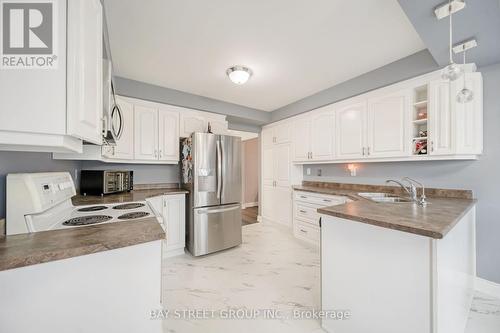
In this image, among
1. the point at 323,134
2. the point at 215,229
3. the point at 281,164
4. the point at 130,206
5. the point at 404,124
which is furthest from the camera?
the point at 281,164

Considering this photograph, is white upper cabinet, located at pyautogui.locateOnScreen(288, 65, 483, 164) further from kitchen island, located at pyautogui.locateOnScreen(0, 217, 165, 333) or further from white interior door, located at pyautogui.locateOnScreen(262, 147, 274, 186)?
kitchen island, located at pyautogui.locateOnScreen(0, 217, 165, 333)

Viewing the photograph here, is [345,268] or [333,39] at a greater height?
[333,39]

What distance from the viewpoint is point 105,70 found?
4.76 ft

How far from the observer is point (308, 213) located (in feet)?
10.3

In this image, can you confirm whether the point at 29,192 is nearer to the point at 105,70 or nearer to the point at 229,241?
the point at 105,70

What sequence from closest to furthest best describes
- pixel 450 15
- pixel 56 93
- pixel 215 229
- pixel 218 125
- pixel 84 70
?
pixel 56 93 → pixel 84 70 → pixel 450 15 → pixel 215 229 → pixel 218 125

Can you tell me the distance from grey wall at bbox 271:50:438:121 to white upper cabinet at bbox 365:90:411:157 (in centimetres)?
19

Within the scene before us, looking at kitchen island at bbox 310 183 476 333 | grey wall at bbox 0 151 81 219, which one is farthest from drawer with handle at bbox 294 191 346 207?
grey wall at bbox 0 151 81 219

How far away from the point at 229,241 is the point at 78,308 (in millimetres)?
2270

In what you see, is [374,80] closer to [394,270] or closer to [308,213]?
[308,213]

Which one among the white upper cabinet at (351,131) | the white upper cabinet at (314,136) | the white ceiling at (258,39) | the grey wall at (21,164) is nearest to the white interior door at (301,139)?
the white upper cabinet at (314,136)

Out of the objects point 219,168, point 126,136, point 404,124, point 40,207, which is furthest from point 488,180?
point 126,136

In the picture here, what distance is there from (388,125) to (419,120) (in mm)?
298

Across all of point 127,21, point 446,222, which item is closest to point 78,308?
point 446,222
